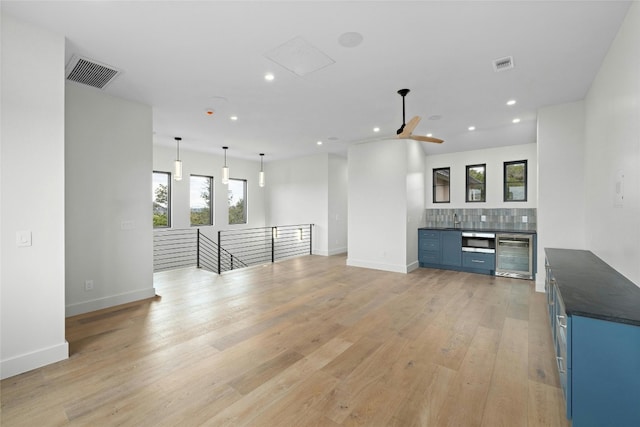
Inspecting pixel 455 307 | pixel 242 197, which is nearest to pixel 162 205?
pixel 242 197

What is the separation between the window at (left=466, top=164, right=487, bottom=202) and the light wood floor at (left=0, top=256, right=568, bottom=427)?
112 inches

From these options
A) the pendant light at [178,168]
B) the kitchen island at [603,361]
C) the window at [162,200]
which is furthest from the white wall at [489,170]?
the window at [162,200]

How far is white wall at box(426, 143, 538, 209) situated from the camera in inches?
236

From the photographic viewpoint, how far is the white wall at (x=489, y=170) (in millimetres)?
5988

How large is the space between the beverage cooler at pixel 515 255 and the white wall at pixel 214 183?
700 centimetres

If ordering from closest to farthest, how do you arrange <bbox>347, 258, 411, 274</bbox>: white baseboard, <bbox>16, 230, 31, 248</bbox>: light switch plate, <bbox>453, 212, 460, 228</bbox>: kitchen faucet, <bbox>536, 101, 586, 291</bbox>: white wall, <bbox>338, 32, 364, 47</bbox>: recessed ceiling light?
<bbox>16, 230, 31, 248</bbox>: light switch plate, <bbox>338, 32, 364, 47</bbox>: recessed ceiling light, <bbox>536, 101, 586, 291</bbox>: white wall, <bbox>347, 258, 411, 274</bbox>: white baseboard, <bbox>453, 212, 460, 228</bbox>: kitchen faucet

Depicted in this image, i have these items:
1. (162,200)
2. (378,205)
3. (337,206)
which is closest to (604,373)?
(378,205)

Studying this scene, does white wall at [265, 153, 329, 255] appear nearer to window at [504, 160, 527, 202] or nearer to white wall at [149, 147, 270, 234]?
white wall at [149, 147, 270, 234]

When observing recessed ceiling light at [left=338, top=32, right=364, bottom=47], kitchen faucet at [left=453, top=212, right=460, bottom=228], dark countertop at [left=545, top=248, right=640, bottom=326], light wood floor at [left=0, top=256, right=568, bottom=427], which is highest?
recessed ceiling light at [left=338, top=32, right=364, bottom=47]

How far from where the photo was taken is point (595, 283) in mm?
2174

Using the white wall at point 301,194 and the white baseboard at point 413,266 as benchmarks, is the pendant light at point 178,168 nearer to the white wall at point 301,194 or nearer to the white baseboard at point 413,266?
the white wall at point 301,194

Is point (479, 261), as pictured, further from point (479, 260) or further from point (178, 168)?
point (178, 168)

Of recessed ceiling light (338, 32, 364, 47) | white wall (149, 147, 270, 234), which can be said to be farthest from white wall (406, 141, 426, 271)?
white wall (149, 147, 270, 234)

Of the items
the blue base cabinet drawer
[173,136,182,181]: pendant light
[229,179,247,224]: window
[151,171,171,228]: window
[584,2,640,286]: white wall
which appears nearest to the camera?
[584,2,640,286]: white wall
